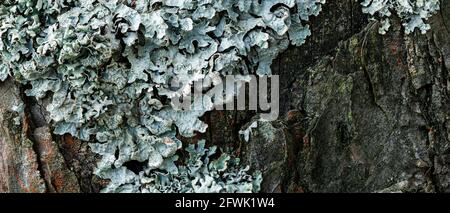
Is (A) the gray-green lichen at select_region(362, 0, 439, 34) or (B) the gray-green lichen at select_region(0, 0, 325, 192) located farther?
(A) the gray-green lichen at select_region(362, 0, 439, 34)

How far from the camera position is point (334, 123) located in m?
2.53

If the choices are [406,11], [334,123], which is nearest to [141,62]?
[334,123]

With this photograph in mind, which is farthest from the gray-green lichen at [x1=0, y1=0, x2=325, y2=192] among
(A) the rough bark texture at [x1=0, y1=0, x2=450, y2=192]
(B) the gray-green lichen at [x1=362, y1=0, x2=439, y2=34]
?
(B) the gray-green lichen at [x1=362, y1=0, x2=439, y2=34]

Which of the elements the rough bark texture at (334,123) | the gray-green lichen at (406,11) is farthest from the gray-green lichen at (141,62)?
the gray-green lichen at (406,11)

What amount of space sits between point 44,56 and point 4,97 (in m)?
0.25

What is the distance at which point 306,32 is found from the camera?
2461 millimetres

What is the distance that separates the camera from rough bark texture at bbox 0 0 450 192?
2449 mm

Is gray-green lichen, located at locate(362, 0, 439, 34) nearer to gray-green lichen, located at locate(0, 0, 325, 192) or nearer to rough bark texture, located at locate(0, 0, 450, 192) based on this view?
rough bark texture, located at locate(0, 0, 450, 192)

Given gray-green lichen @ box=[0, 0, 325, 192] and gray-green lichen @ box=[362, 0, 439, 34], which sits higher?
gray-green lichen @ box=[362, 0, 439, 34]

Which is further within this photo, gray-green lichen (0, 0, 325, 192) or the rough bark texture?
the rough bark texture

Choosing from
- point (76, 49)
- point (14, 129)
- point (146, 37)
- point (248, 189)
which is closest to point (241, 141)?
point (248, 189)

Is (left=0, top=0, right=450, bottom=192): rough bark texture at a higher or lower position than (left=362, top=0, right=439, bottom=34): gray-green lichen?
lower

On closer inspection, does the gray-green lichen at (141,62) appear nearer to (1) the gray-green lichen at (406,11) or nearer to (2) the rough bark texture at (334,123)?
(2) the rough bark texture at (334,123)

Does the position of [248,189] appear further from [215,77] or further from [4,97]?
[4,97]
